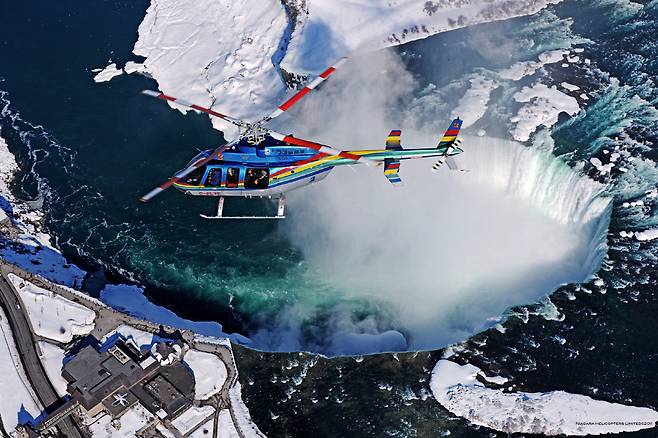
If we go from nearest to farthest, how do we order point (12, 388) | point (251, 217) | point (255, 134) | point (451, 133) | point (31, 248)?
point (12, 388) < point (451, 133) < point (255, 134) < point (31, 248) < point (251, 217)

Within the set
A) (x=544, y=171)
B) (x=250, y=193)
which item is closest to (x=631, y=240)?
(x=544, y=171)

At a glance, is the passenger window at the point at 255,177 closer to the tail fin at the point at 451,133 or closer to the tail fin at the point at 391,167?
the tail fin at the point at 391,167

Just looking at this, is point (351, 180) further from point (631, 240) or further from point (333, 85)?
point (631, 240)

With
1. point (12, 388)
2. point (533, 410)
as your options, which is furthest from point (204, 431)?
point (533, 410)

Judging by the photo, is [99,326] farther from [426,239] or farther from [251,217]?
[426,239]

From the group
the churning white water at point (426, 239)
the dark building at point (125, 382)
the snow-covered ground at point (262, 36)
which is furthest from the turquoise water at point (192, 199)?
the dark building at point (125, 382)

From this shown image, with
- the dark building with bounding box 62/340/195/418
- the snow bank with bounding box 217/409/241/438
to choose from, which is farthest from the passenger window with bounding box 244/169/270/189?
the snow bank with bounding box 217/409/241/438
